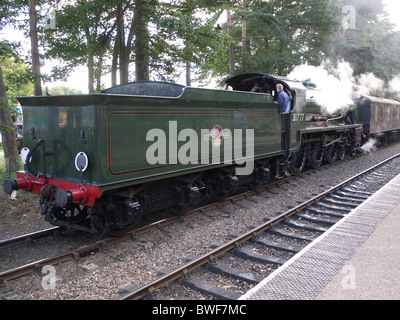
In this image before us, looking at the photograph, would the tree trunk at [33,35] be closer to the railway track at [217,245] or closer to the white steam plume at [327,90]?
the railway track at [217,245]

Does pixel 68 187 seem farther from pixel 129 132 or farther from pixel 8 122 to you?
pixel 8 122

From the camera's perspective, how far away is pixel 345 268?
3.82m

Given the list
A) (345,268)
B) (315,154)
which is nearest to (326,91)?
(315,154)

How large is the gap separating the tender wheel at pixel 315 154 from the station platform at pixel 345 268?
4.92m

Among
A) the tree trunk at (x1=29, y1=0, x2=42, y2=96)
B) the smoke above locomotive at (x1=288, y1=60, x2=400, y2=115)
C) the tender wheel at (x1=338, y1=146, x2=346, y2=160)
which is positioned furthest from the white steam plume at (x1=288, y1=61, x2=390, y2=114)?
the tree trunk at (x1=29, y1=0, x2=42, y2=96)

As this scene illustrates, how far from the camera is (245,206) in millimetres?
6887

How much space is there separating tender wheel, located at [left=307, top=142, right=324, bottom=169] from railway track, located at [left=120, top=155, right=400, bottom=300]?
104 inches

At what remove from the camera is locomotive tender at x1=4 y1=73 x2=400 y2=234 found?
425cm

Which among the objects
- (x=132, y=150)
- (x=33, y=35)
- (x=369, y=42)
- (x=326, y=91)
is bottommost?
(x=132, y=150)

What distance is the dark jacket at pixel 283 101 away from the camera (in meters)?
7.91

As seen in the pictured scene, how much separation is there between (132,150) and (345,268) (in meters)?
2.98
